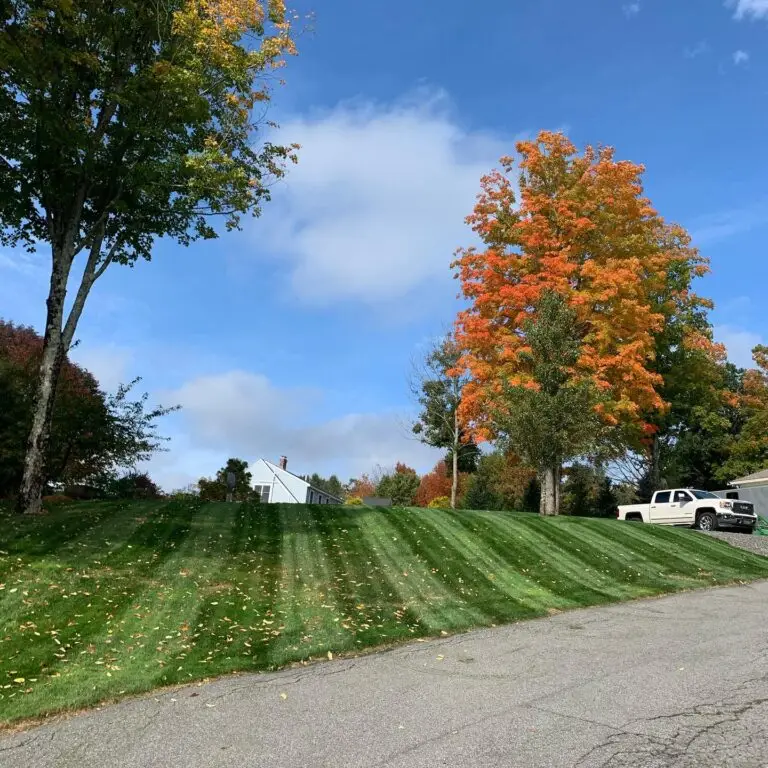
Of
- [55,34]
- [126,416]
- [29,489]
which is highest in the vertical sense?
[55,34]

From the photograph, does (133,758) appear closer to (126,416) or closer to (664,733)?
(664,733)

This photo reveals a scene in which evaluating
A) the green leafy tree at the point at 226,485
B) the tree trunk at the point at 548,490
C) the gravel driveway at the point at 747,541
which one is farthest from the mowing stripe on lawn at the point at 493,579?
the green leafy tree at the point at 226,485

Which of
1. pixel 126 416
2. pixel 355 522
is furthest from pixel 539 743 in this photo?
pixel 126 416

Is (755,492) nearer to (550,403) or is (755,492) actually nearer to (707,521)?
(707,521)

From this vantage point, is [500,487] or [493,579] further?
[500,487]

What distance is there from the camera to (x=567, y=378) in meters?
21.8

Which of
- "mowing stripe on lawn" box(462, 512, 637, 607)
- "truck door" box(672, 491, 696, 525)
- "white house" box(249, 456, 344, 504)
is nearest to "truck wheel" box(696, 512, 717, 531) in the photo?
"truck door" box(672, 491, 696, 525)

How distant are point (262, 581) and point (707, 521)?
64.0ft

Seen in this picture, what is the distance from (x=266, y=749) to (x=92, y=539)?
28.6 ft

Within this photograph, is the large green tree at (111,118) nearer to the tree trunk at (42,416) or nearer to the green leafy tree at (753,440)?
the tree trunk at (42,416)

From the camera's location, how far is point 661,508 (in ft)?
79.7

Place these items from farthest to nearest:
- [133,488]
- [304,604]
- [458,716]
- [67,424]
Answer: [133,488]
[67,424]
[304,604]
[458,716]

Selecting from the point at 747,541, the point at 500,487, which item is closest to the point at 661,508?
the point at 747,541

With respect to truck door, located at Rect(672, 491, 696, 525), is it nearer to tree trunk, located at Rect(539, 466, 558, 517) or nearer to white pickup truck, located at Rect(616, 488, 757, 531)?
white pickup truck, located at Rect(616, 488, 757, 531)
